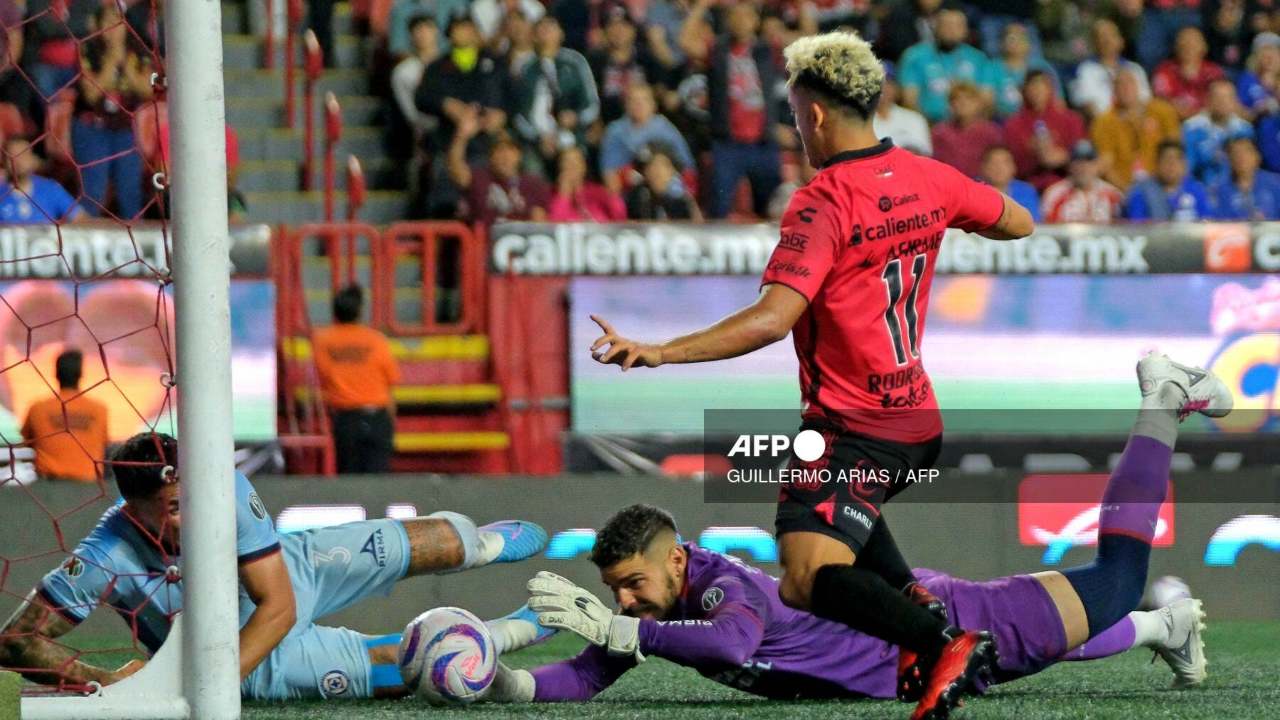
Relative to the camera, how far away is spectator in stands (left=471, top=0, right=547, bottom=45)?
12.7 m

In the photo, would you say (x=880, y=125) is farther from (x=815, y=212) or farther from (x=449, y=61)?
(x=815, y=212)

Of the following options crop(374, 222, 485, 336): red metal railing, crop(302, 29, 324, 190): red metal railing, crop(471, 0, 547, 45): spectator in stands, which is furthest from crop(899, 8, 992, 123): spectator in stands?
crop(302, 29, 324, 190): red metal railing

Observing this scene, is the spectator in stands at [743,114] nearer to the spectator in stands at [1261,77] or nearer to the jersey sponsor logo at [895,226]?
the spectator in stands at [1261,77]

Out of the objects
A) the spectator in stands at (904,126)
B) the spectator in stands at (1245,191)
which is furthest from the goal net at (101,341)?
the spectator in stands at (1245,191)

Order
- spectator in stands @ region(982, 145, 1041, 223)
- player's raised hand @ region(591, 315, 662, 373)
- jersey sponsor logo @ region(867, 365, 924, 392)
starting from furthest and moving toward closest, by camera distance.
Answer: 1. spectator in stands @ region(982, 145, 1041, 223)
2. jersey sponsor logo @ region(867, 365, 924, 392)
3. player's raised hand @ region(591, 315, 662, 373)

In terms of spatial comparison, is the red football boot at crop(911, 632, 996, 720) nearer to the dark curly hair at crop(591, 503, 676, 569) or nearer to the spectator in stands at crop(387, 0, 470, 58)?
the dark curly hair at crop(591, 503, 676, 569)

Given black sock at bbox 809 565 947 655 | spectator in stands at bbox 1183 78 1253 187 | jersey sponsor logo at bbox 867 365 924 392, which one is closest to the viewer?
black sock at bbox 809 565 947 655

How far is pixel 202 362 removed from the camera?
14.9ft

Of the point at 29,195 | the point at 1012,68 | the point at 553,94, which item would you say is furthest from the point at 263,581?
the point at 1012,68

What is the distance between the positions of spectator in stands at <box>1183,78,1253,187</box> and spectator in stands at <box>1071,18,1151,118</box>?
17.0 inches

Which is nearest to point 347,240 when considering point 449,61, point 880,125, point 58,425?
point 449,61

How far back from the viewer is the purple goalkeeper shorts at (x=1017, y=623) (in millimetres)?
5602

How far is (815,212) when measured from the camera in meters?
4.92

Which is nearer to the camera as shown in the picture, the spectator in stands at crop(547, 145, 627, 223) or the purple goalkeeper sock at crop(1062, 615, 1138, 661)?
the purple goalkeeper sock at crop(1062, 615, 1138, 661)
